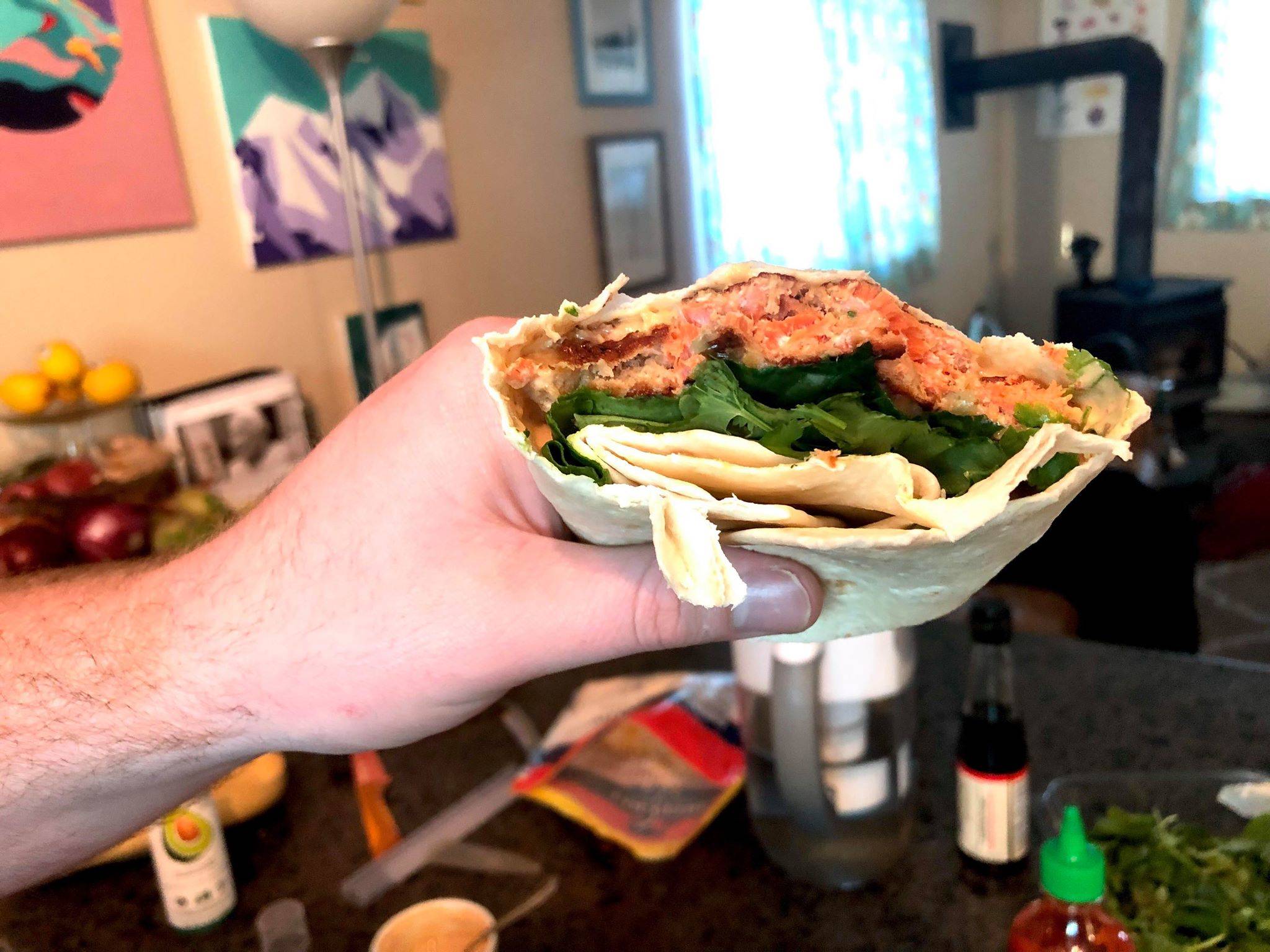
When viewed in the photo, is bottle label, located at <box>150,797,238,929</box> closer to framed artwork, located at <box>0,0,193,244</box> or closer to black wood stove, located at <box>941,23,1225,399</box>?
framed artwork, located at <box>0,0,193,244</box>

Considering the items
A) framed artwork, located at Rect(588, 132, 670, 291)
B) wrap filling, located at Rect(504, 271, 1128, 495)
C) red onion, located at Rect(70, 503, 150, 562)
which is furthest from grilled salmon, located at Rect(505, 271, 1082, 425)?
framed artwork, located at Rect(588, 132, 670, 291)

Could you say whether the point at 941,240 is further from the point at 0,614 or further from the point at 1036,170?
the point at 0,614

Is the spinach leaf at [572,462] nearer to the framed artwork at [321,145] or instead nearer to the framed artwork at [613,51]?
the framed artwork at [321,145]

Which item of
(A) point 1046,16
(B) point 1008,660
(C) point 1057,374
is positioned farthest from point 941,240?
(C) point 1057,374

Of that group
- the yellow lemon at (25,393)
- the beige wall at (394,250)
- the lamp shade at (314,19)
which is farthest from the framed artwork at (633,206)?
the yellow lemon at (25,393)

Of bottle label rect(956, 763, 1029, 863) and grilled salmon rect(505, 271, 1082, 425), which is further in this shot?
bottle label rect(956, 763, 1029, 863)

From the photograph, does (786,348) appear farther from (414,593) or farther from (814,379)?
(414,593)
